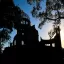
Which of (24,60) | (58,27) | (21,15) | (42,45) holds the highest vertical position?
(21,15)

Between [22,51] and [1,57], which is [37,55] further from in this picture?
[1,57]

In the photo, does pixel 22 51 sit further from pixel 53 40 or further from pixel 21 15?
pixel 21 15

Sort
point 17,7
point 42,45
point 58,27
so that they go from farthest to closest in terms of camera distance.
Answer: point 17,7
point 58,27
point 42,45

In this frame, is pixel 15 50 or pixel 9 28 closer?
pixel 15 50

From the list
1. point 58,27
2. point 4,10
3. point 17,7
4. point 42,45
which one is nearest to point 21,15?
point 17,7

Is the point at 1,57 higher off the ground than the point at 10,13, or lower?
lower

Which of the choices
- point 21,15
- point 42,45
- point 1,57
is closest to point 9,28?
point 21,15

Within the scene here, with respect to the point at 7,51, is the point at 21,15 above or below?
above

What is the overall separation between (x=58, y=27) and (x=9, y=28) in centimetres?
1429

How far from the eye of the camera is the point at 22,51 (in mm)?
24422

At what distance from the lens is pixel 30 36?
36.6m

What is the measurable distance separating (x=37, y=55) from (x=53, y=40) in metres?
4.49

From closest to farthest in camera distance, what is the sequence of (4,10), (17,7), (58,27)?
(58,27), (4,10), (17,7)

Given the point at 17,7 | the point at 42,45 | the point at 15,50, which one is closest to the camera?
the point at 15,50
